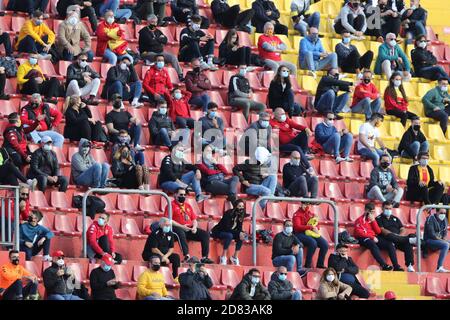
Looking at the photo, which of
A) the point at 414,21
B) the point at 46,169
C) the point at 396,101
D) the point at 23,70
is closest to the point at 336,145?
the point at 396,101

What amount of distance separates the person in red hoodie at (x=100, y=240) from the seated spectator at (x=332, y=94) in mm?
6395

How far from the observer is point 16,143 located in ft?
111

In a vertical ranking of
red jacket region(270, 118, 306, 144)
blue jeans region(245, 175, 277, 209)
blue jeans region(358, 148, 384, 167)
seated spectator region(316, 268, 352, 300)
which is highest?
red jacket region(270, 118, 306, 144)

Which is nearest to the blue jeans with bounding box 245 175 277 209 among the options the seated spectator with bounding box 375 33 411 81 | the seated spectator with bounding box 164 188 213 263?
the seated spectator with bounding box 164 188 213 263

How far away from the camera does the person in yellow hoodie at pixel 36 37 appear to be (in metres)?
36.6

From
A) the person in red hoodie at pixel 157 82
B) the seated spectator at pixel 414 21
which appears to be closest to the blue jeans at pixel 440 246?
the person in red hoodie at pixel 157 82

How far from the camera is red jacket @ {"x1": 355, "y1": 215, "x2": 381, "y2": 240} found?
35.3 metres

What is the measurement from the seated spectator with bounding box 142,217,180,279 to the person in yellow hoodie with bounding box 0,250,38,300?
2.18 m

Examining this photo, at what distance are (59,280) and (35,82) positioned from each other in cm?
515

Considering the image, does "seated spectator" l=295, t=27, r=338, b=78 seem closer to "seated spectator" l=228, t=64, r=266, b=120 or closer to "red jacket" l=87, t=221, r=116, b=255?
"seated spectator" l=228, t=64, r=266, b=120

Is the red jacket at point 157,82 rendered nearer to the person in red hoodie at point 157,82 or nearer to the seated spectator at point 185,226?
the person in red hoodie at point 157,82

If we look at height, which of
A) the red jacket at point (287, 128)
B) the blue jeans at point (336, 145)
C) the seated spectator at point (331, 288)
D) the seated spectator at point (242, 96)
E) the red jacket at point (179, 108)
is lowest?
the seated spectator at point (331, 288)

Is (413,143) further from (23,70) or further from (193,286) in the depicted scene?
(193,286)

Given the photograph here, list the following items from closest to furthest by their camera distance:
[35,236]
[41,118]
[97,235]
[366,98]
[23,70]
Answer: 1. [35,236]
2. [97,235]
3. [41,118]
4. [23,70]
5. [366,98]
